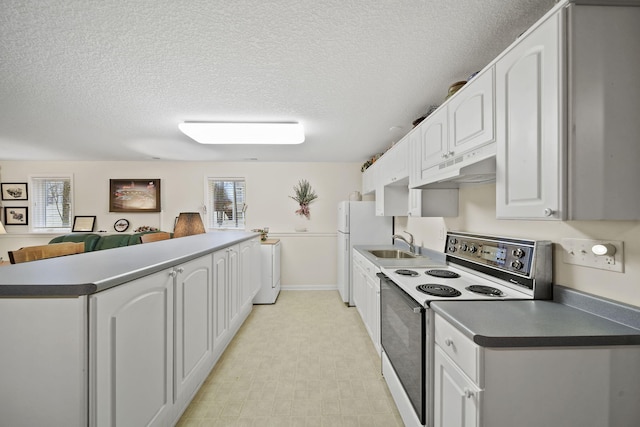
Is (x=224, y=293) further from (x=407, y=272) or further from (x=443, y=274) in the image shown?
(x=443, y=274)

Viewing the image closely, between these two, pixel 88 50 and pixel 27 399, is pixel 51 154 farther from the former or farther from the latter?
pixel 27 399

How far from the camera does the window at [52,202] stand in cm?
431

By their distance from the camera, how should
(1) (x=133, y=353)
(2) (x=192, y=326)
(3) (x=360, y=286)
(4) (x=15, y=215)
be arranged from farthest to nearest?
(4) (x=15, y=215) < (3) (x=360, y=286) < (2) (x=192, y=326) < (1) (x=133, y=353)

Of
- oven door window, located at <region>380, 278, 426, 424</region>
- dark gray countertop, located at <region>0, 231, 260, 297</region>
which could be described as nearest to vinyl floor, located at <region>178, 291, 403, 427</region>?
oven door window, located at <region>380, 278, 426, 424</region>

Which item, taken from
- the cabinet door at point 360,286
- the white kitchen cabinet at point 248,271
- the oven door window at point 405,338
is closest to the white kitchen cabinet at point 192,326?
the white kitchen cabinet at point 248,271

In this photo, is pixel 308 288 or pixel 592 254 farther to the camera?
pixel 308 288

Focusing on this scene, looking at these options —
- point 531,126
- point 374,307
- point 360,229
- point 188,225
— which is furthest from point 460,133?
point 188,225

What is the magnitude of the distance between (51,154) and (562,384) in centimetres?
588

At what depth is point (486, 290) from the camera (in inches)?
54.9

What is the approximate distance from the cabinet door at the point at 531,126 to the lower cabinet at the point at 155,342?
5.50 ft

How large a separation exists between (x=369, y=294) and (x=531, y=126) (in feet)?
6.00

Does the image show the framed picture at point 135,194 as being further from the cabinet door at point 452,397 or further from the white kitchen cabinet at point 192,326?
the cabinet door at point 452,397

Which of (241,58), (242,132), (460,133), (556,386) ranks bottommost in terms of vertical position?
(556,386)

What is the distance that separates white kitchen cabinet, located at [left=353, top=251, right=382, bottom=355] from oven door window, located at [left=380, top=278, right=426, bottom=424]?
0.62 ft
